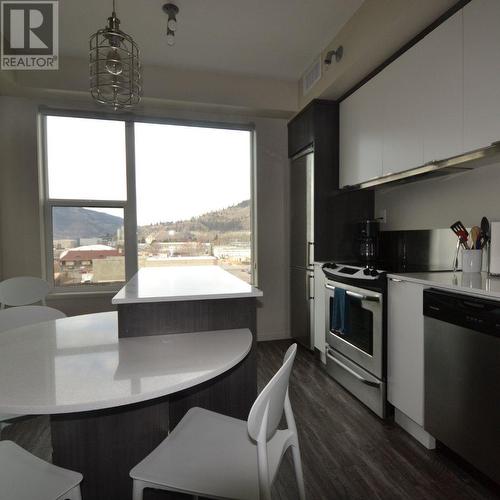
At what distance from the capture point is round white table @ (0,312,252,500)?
87cm

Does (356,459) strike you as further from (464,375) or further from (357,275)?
(357,275)

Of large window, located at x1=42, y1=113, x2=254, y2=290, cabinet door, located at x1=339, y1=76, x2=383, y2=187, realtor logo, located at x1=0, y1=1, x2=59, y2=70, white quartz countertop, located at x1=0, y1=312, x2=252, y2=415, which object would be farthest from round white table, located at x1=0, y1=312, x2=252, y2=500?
realtor logo, located at x1=0, y1=1, x2=59, y2=70

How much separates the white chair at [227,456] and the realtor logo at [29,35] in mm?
2881

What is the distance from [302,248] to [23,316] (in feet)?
8.04

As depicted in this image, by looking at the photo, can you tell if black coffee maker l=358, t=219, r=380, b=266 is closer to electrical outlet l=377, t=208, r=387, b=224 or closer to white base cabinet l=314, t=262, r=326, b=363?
electrical outlet l=377, t=208, r=387, b=224

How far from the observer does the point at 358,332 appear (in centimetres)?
238

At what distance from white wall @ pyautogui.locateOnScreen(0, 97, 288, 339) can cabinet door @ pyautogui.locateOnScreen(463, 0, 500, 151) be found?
2.19 meters

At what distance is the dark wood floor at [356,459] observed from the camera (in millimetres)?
1531

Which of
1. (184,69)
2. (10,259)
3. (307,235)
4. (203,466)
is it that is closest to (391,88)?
(307,235)

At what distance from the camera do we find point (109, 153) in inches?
137

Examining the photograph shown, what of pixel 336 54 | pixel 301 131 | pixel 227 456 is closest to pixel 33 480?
pixel 227 456

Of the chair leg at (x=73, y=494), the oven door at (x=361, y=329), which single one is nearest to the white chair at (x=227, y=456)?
the chair leg at (x=73, y=494)

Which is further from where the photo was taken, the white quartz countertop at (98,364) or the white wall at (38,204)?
the white wall at (38,204)

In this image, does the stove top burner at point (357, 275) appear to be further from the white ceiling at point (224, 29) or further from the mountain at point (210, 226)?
the white ceiling at point (224, 29)
